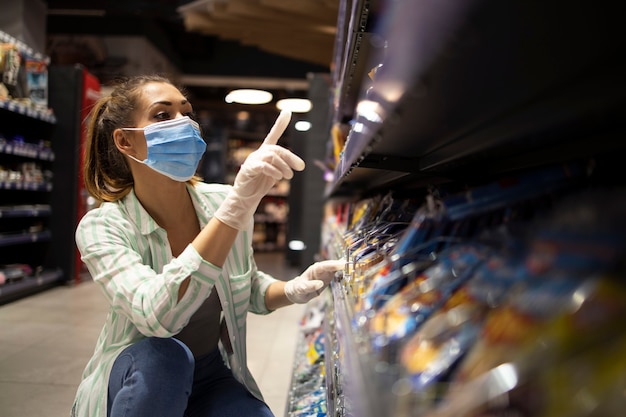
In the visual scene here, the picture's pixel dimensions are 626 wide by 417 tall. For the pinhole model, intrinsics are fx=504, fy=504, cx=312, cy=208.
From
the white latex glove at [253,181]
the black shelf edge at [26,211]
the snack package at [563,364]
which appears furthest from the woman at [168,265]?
the black shelf edge at [26,211]

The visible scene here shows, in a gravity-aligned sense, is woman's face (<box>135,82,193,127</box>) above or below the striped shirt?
above

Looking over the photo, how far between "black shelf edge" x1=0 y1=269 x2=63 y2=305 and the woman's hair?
3.28 m

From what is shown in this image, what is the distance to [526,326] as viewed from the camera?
18.8 inches

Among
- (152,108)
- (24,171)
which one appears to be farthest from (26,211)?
(152,108)

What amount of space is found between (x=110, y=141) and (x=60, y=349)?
1786 mm

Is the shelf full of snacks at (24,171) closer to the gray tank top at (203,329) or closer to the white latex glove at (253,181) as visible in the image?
the gray tank top at (203,329)

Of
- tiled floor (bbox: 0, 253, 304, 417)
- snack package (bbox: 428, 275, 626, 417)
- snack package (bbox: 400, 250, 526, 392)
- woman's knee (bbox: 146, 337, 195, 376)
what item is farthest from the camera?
tiled floor (bbox: 0, 253, 304, 417)

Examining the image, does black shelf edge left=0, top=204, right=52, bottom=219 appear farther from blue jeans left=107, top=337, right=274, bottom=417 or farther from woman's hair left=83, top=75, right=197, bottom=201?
blue jeans left=107, top=337, right=274, bottom=417

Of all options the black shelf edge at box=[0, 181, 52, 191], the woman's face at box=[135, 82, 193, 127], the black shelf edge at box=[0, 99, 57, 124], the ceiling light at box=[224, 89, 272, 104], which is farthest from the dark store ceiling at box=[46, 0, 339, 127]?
the woman's face at box=[135, 82, 193, 127]

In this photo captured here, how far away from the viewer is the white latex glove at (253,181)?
4.11 ft

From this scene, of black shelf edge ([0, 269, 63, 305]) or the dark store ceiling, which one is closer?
black shelf edge ([0, 269, 63, 305])

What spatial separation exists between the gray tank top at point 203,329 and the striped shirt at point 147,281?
0.16ft

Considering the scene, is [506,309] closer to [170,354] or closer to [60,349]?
[170,354]

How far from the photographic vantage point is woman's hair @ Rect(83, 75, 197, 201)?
1.62 m
